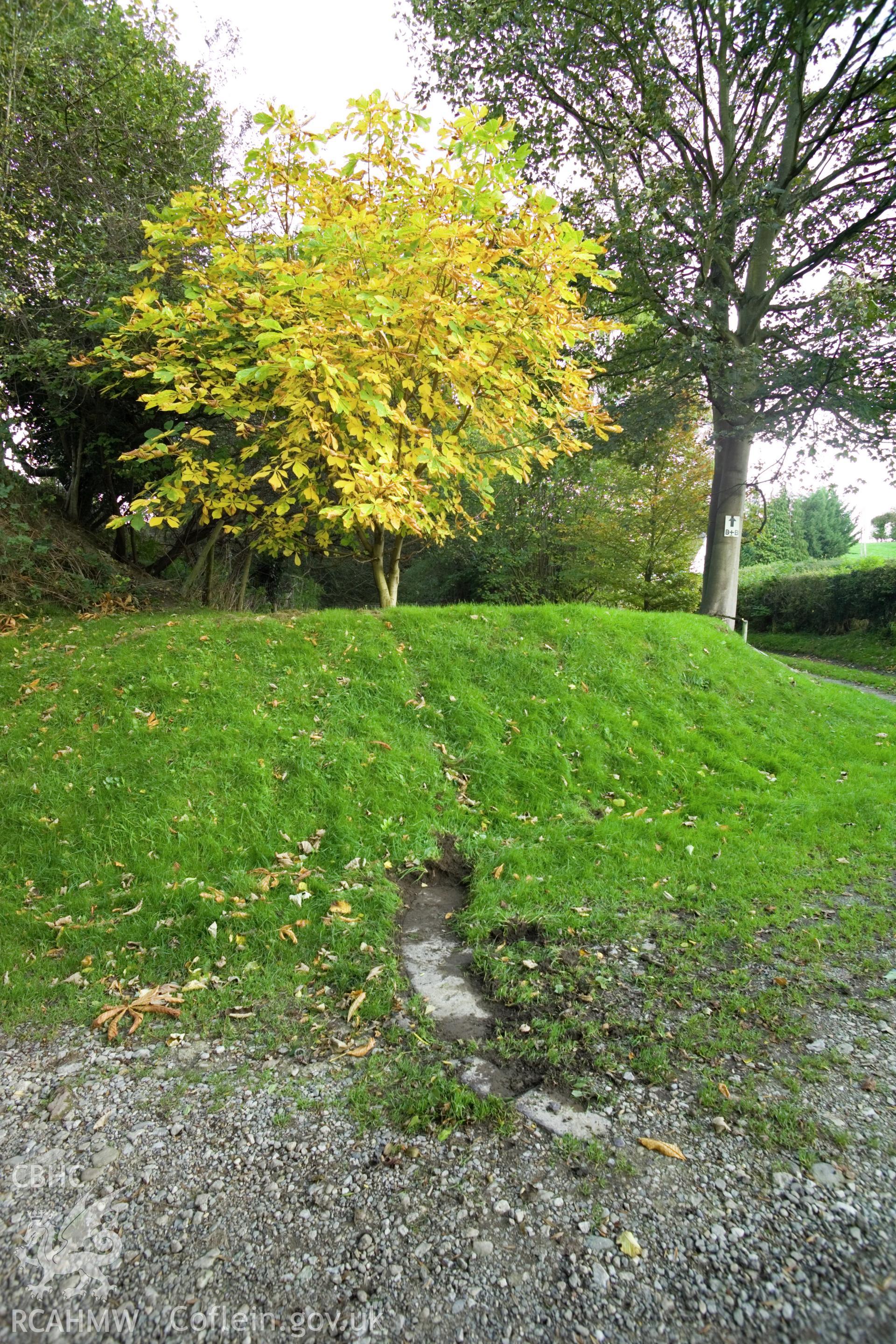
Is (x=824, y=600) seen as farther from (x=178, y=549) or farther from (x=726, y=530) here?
(x=178, y=549)

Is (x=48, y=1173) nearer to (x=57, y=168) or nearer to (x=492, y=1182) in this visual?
(x=492, y=1182)

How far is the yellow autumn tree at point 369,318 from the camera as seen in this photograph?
182 inches

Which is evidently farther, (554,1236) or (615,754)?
(615,754)

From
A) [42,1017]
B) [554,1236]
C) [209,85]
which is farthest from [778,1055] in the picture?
[209,85]

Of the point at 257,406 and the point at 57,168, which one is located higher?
the point at 57,168

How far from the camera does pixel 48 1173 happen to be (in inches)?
92.2

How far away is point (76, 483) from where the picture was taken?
9.18 meters

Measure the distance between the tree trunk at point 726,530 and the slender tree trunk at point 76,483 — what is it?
30.5ft

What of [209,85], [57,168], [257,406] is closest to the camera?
[257,406]

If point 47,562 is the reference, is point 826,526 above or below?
above

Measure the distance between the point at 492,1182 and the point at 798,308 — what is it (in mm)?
11323

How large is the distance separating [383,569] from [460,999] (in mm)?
5488

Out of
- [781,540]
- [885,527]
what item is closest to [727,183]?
[781,540]

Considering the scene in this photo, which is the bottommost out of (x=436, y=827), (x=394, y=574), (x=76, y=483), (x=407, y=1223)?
(x=407, y=1223)
